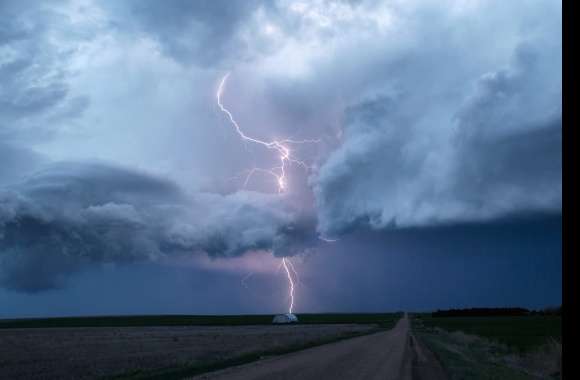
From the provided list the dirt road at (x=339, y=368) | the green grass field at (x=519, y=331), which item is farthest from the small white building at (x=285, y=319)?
the dirt road at (x=339, y=368)

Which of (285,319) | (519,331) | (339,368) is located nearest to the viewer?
(339,368)

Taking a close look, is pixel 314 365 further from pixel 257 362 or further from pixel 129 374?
pixel 129 374

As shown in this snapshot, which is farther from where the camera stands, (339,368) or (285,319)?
(285,319)

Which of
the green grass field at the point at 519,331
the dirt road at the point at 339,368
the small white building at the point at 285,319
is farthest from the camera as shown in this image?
the small white building at the point at 285,319

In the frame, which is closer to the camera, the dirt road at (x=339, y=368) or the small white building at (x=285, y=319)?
the dirt road at (x=339, y=368)

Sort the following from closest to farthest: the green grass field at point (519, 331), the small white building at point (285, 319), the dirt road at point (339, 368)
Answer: the dirt road at point (339, 368)
the green grass field at point (519, 331)
the small white building at point (285, 319)

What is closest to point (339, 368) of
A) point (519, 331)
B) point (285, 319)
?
point (519, 331)

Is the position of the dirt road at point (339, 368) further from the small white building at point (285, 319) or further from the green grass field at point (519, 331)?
the small white building at point (285, 319)

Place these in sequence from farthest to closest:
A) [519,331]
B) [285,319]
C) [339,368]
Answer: [285,319], [519,331], [339,368]

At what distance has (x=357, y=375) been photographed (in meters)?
24.5

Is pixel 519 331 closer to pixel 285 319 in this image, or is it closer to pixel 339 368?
pixel 285 319

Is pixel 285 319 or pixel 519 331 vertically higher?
pixel 519 331
